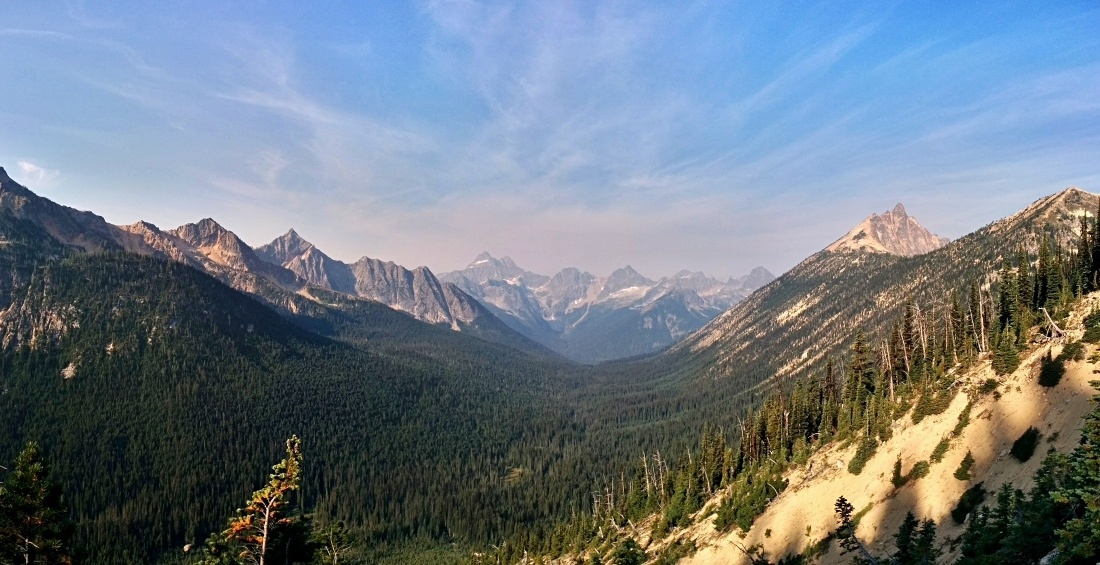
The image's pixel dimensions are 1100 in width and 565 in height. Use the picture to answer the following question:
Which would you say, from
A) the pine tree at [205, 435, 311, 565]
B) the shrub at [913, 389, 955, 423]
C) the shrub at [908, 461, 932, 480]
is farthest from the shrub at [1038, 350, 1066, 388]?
the pine tree at [205, 435, 311, 565]

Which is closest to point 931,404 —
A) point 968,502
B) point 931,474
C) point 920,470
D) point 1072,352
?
point 920,470

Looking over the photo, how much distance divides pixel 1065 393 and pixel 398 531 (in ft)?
551

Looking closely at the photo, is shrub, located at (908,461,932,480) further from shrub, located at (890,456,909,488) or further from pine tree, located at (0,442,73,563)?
pine tree, located at (0,442,73,563)

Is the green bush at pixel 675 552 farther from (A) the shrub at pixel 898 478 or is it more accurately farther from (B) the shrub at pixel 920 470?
(B) the shrub at pixel 920 470

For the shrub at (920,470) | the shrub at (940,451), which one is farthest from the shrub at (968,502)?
the shrub at (940,451)

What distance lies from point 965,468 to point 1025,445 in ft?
20.7

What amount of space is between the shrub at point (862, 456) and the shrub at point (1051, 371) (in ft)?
68.8

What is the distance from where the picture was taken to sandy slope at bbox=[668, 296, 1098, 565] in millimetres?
55312

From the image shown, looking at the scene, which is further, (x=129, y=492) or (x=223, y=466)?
(x=223, y=466)

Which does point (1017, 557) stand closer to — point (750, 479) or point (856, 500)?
point (856, 500)

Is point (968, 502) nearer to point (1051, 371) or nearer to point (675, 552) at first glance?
point (1051, 371)

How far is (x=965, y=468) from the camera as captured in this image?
2356 inches

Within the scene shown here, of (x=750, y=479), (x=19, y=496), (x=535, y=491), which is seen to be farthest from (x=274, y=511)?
(x=535, y=491)

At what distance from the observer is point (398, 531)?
172125 millimetres
